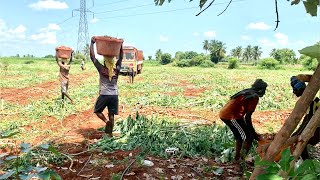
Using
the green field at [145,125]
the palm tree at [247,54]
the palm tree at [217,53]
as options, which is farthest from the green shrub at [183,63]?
the green field at [145,125]

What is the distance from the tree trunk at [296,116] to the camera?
164 cm

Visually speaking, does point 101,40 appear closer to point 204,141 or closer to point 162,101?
point 204,141

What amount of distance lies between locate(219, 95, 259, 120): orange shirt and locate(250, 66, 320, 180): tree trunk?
3269 millimetres

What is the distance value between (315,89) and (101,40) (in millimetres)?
5385

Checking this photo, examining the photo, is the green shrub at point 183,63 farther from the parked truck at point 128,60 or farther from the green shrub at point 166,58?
the parked truck at point 128,60

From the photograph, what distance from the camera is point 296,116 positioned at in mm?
1677

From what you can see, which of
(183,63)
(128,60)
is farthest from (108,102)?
(183,63)

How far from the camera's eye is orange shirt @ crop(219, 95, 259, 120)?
4938 millimetres

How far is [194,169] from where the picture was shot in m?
4.95

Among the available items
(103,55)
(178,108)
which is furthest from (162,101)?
(103,55)

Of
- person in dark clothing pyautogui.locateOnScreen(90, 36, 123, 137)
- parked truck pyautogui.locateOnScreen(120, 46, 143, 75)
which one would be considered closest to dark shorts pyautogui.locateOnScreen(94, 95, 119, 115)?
person in dark clothing pyautogui.locateOnScreen(90, 36, 123, 137)

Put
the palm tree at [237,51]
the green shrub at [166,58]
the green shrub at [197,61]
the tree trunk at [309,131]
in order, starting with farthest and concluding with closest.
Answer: the palm tree at [237,51], the green shrub at [166,58], the green shrub at [197,61], the tree trunk at [309,131]

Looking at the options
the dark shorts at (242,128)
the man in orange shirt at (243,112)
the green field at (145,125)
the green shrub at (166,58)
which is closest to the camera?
the man in orange shirt at (243,112)

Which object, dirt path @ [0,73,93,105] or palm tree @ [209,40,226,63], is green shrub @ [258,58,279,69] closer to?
palm tree @ [209,40,226,63]
